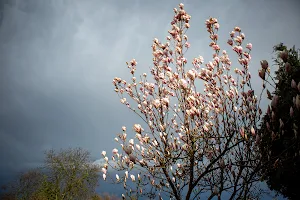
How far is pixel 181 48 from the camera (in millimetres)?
4121

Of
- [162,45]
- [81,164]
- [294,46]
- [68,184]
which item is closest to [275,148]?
[294,46]

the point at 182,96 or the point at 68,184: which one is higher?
the point at 68,184

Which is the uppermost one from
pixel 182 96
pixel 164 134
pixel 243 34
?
pixel 243 34

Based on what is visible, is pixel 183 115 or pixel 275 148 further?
pixel 275 148

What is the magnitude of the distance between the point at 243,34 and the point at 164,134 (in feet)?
8.13

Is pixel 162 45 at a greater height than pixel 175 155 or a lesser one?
greater

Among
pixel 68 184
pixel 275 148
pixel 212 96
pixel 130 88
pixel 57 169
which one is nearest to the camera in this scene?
pixel 212 96

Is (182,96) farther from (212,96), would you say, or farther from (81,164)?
(81,164)

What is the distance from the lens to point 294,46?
1056 centimetres

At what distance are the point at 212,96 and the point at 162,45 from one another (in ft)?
5.60

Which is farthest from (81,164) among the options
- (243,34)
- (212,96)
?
(243,34)

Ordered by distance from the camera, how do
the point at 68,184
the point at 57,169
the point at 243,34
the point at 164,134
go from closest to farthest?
the point at 243,34, the point at 164,134, the point at 68,184, the point at 57,169

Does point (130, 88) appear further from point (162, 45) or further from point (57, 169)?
point (57, 169)

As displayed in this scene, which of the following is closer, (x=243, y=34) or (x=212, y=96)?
(x=243, y=34)
